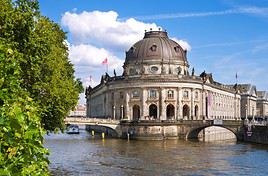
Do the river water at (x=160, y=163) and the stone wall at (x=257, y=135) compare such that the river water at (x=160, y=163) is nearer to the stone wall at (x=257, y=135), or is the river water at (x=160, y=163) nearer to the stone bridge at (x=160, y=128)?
the stone wall at (x=257, y=135)

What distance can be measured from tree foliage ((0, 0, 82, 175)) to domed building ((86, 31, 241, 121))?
58.1m

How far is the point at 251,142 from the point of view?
78812 millimetres

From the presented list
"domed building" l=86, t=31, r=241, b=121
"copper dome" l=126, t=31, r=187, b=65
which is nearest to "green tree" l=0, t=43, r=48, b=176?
"domed building" l=86, t=31, r=241, b=121

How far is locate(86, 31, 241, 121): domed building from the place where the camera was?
4072 inches

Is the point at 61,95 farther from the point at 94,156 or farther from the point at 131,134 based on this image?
the point at 131,134

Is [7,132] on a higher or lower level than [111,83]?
lower

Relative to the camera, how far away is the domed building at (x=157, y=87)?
103438 millimetres

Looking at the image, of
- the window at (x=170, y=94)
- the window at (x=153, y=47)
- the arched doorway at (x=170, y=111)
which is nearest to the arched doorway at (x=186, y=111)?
the arched doorway at (x=170, y=111)

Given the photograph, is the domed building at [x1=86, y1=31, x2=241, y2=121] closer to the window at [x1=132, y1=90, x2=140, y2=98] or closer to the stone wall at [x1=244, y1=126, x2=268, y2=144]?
the window at [x1=132, y1=90, x2=140, y2=98]

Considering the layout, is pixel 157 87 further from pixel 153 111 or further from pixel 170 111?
pixel 170 111

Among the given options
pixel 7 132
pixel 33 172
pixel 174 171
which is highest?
pixel 7 132

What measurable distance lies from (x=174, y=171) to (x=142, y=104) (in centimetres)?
6312

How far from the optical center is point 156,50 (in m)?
111

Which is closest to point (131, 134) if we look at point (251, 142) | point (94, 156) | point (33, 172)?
point (251, 142)
